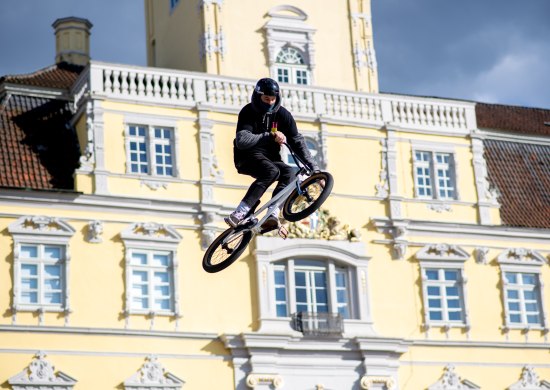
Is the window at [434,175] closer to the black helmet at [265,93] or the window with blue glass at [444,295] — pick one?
the window with blue glass at [444,295]

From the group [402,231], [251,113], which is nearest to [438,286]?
[402,231]

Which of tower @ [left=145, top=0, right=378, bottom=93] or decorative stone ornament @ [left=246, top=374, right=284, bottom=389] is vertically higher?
tower @ [left=145, top=0, right=378, bottom=93]

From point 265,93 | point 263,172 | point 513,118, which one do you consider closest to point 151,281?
point 513,118

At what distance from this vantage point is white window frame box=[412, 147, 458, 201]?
46.5m

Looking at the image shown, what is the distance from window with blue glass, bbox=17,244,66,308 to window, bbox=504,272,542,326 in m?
14.7

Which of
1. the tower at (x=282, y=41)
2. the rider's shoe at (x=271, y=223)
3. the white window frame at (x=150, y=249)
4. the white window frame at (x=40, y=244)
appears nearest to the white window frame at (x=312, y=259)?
the white window frame at (x=150, y=249)

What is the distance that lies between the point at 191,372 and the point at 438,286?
8.93 metres

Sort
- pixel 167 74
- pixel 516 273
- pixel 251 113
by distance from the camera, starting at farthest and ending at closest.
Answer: pixel 516 273
pixel 167 74
pixel 251 113

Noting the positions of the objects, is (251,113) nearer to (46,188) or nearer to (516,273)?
A: (46,188)

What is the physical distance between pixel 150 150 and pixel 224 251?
22.8 meters

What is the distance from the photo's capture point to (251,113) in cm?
1881

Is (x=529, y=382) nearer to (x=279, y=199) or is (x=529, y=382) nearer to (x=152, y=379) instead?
(x=152, y=379)

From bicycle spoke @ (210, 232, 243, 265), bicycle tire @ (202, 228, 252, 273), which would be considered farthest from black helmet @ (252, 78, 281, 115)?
bicycle spoke @ (210, 232, 243, 265)

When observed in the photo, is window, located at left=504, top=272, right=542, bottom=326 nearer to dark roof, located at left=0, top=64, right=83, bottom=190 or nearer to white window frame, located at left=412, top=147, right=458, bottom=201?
white window frame, located at left=412, top=147, right=458, bottom=201
